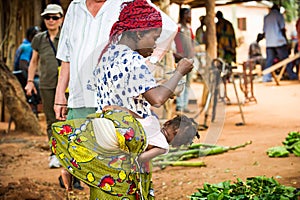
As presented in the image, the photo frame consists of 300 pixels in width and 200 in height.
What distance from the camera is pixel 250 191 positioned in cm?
444

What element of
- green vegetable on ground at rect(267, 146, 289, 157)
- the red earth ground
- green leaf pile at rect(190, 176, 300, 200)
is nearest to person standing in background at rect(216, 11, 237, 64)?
the red earth ground

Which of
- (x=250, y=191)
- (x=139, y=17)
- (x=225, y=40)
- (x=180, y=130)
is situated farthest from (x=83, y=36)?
(x=225, y=40)

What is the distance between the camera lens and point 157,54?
128 inches

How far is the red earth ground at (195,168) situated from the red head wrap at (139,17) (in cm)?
65

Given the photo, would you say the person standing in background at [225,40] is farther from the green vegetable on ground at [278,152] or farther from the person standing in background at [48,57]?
the person standing in background at [48,57]

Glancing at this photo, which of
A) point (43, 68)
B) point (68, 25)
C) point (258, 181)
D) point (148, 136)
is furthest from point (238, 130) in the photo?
point (148, 136)

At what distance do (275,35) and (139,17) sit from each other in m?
14.4

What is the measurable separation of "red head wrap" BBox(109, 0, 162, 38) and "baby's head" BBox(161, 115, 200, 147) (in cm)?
49

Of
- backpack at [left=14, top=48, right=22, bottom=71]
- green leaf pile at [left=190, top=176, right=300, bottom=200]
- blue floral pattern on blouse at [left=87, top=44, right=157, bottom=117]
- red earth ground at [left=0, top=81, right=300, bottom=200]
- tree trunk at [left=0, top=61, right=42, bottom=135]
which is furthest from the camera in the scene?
backpack at [left=14, top=48, right=22, bottom=71]

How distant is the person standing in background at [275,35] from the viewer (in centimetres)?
1675

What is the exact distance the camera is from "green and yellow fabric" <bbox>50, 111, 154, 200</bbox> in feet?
9.80

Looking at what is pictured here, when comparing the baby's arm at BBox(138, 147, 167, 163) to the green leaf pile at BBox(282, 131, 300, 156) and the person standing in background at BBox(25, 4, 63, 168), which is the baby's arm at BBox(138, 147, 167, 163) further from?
the green leaf pile at BBox(282, 131, 300, 156)

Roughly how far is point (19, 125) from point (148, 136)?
6.87m

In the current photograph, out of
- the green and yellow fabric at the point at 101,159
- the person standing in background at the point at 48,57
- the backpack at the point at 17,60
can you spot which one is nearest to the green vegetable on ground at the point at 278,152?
the person standing in background at the point at 48,57
